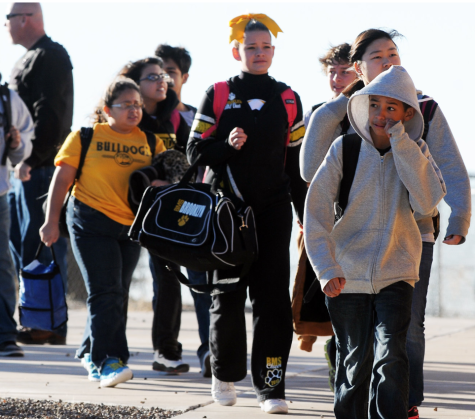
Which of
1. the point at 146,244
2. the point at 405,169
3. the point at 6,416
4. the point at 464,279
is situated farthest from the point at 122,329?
the point at 464,279

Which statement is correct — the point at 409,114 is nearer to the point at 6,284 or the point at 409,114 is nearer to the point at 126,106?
the point at 126,106

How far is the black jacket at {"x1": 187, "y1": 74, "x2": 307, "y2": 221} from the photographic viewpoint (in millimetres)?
4660

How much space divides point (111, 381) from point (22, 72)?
3.12m

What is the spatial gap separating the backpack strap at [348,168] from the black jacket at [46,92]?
3.82m

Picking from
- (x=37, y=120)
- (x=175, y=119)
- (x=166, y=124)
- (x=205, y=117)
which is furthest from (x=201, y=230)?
(x=37, y=120)

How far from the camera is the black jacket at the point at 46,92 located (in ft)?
23.0

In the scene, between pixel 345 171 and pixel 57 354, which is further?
pixel 57 354

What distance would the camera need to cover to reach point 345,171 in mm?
3682

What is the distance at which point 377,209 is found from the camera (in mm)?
3604

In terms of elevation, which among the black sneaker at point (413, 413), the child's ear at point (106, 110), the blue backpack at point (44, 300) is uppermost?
the child's ear at point (106, 110)

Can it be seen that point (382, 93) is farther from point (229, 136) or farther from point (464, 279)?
point (464, 279)

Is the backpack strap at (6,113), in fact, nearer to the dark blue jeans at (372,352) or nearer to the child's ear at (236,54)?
the child's ear at (236,54)

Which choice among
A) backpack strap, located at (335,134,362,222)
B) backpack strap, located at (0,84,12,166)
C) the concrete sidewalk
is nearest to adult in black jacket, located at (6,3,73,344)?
backpack strap, located at (0,84,12,166)

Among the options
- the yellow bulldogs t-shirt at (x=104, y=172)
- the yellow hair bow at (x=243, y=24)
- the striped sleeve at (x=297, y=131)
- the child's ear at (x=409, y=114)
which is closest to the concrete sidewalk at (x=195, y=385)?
the yellow bulldogs t-shirt at (x=104, y=172)
